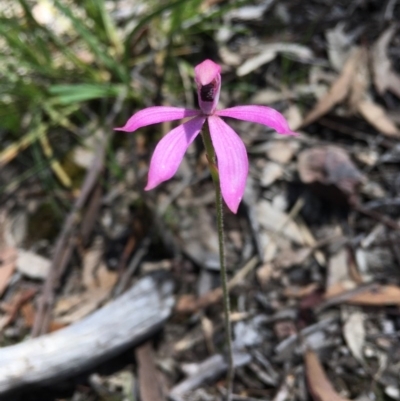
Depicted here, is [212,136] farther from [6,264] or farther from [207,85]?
[6,264]

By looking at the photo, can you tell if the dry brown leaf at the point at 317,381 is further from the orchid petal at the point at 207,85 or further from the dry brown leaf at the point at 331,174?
the orchid petal at the point at 207,85

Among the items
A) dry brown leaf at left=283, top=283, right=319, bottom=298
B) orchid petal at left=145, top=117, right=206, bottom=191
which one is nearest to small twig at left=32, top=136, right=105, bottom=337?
dry brown leaf at left=283, top=283, right=319, bottom=298

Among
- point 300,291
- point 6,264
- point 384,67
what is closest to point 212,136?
point 300,291

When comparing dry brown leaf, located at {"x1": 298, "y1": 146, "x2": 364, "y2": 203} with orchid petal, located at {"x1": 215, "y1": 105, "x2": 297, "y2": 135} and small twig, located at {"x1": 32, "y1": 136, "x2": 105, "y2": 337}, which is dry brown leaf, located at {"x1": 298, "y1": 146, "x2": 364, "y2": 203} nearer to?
small twig, located at {"x1": 32, "y1": 136, "x2": 105, "y2": 337}

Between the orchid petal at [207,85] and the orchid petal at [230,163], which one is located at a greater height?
the orchid petal at [207,85]

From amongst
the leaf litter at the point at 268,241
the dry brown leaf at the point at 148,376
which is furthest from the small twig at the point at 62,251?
the dry brown leaf at the point at 148,376
